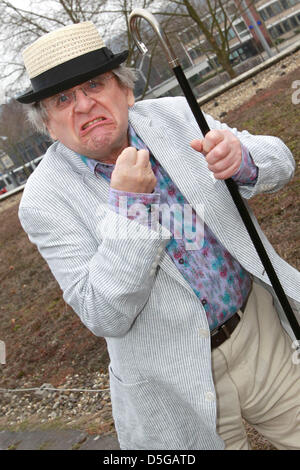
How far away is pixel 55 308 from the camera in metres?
7.75

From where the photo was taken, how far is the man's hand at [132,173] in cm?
185

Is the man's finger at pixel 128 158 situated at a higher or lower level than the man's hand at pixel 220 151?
higher

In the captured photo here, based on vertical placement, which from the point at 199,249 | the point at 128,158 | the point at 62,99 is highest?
the point at 62,99

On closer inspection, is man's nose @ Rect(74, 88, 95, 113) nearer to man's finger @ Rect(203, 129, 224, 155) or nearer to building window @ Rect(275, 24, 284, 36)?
man's finger @ Rect(203, 129, 224, 155)

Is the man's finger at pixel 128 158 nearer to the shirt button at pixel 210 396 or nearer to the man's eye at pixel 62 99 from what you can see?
the man's eye at pixel 62 99

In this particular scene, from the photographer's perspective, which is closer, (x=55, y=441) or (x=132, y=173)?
(x=132, y=173)

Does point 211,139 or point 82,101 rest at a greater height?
point 82,101

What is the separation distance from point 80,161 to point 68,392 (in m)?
3.59

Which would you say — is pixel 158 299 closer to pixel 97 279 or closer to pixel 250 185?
pixel 97 279

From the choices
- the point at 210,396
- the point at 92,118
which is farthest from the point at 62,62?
the point at 210,396

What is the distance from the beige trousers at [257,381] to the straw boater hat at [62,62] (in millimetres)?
1085

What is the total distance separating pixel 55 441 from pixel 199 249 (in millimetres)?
2845

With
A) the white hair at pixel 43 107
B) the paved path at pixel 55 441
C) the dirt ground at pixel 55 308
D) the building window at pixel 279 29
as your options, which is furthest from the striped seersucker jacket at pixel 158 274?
the building window at pixel 279 29

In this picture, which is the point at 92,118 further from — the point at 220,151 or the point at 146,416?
the point at 146,416
